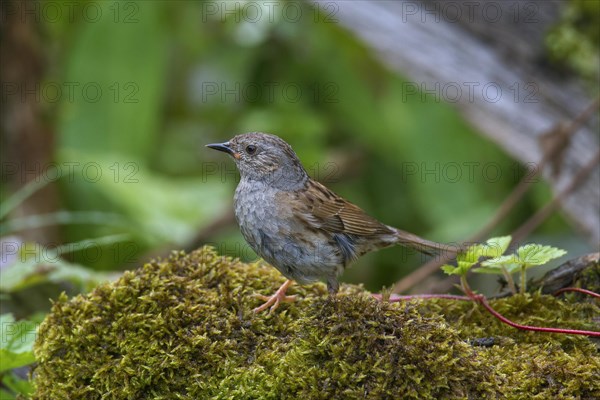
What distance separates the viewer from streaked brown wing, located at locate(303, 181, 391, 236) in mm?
4215

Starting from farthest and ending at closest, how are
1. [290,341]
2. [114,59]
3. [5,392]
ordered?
[114,59]
[5,392]
[290,341]

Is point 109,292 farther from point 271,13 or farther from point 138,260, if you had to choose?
point 271,13

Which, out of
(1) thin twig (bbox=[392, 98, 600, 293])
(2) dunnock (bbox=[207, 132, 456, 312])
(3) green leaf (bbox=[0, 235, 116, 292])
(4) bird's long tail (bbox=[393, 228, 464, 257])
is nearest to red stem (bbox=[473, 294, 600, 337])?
(2) dunnock (bbox=[207, 132, 456, 312])

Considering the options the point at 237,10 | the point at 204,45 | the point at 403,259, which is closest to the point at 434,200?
the point at 403,259

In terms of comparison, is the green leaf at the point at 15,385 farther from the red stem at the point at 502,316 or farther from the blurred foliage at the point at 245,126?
the blurred foliage at the point at 245,126

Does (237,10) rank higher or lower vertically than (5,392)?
higher

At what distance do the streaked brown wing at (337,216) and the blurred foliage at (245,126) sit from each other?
7.20 ft

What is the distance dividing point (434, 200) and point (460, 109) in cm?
136

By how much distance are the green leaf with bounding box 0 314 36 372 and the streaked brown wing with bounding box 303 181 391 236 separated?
1.55m

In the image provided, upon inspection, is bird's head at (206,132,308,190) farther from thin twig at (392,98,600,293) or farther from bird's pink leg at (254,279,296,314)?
thin twig at (392,98,600,293)

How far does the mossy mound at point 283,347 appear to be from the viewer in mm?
2900

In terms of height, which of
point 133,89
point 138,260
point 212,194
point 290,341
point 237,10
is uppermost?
point 237,10

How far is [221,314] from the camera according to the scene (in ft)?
11.3

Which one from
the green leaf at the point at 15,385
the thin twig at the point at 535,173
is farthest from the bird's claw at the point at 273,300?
the thin twig at the point at 535,173
